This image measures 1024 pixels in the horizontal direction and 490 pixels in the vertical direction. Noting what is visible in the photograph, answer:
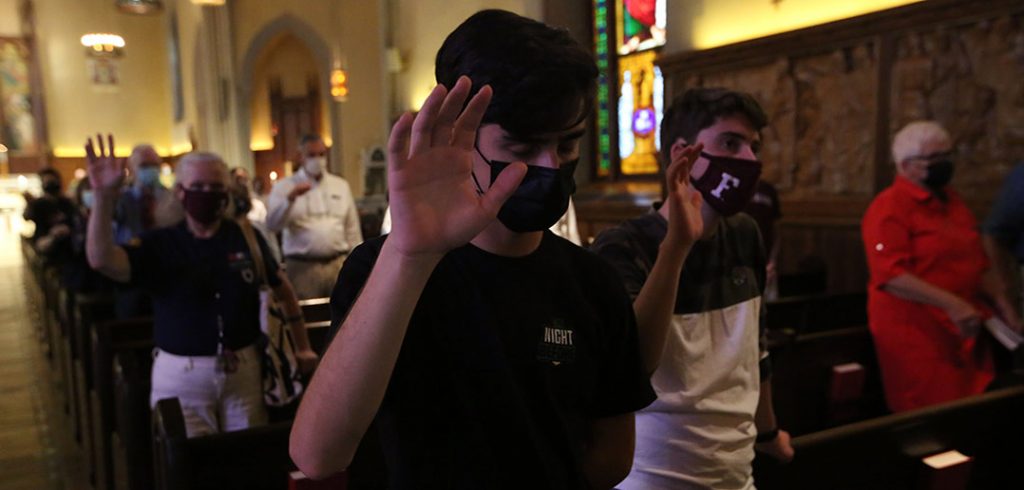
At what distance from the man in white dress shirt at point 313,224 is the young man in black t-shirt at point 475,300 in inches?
168

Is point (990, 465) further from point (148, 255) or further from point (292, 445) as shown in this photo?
point (148, 255)

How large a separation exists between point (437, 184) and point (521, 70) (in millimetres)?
208

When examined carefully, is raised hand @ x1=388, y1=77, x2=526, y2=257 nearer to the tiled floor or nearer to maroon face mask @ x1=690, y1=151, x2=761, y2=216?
maroon face mask @ x1=690, y1=151, x2=761, y2=216

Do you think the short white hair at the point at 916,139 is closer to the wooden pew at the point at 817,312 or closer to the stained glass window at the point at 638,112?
the wooden pew at the point at 817,312

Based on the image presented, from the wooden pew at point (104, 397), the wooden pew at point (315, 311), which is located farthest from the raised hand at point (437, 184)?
the wooden pew at point (315, 311)

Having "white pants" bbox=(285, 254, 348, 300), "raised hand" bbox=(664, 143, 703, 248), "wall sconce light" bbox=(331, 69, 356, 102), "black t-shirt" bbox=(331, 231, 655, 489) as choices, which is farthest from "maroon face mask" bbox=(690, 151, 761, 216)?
"wall sconce light" bbox=(331, 69, 356, 102)

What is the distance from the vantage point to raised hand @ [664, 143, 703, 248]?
4.51 ft

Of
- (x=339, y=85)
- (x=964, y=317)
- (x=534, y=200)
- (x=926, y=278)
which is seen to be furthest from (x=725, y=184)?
(x=339, y=85)

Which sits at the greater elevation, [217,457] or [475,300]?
[475,300]

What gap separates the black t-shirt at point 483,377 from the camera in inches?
37.6

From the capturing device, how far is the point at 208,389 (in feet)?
8.89

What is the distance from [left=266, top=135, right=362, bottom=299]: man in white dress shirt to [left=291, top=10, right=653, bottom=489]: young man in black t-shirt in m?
4.27

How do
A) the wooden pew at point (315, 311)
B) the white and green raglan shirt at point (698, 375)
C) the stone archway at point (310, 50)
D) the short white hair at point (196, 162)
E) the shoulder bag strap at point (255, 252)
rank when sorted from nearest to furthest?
the white and green raglan shirt at point (698, 375)
the short white hair at point (196, 162)
the shoulder bag strap at point (255, 252)
the wooden pew at point (315, 311)
the stone archway at point (310, 50)

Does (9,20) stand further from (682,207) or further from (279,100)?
(682,207)
